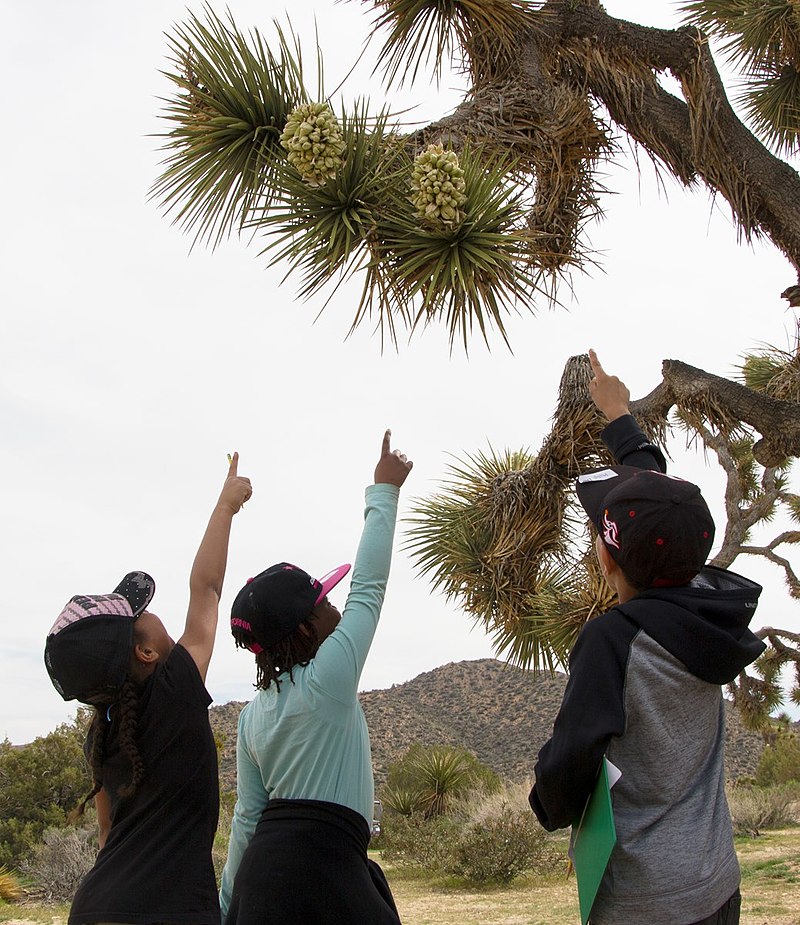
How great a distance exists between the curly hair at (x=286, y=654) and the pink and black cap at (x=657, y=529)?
74cm

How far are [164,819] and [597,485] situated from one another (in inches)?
45.5

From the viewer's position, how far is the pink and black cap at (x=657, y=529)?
6.63 ft

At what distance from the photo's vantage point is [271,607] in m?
2.42

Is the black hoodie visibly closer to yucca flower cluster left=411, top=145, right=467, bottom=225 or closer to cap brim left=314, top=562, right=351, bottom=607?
cap brim left=314, top=562, right=351, bottom=607

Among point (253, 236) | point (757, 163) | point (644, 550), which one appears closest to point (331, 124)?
point (253, 236)

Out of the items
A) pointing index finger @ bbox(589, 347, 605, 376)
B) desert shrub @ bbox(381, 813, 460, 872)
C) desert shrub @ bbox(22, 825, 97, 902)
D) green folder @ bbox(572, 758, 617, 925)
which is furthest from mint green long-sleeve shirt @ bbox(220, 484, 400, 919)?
desert shrub @ bbox(381, 813, 460, 872)

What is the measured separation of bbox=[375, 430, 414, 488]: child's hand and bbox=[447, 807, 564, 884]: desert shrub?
9.35 metres

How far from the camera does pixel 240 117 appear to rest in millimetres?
5414

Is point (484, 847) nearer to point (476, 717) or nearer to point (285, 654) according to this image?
point (285, 654)

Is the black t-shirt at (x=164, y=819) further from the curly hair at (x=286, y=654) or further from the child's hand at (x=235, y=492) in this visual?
the child's hand at (x=235, y=492)

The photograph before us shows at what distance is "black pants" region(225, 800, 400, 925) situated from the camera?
7.26 feet

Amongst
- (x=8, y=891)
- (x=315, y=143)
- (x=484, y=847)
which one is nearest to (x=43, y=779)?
(x=8, y=891)

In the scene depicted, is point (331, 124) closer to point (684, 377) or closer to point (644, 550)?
point (684, 377)

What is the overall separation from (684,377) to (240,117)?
2796 millimetres
